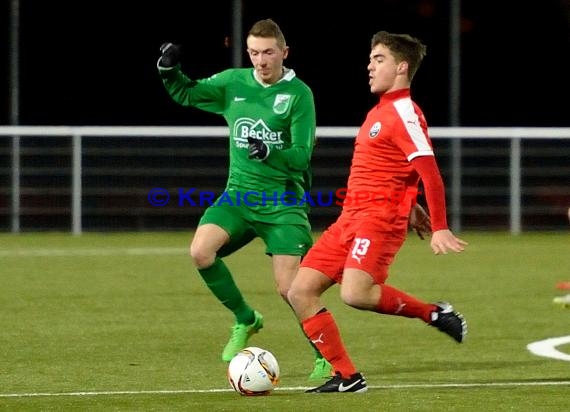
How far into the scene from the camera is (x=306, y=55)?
21125 millimetres

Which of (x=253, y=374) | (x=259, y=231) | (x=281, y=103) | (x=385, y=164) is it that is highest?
(x=281, y=103)

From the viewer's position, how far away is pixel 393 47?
311 inches

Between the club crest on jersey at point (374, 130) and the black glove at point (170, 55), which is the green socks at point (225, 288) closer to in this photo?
the black glove at point (170, 55)

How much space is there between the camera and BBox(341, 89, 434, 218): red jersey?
778 cm

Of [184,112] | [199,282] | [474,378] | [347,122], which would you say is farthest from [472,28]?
[474,378]

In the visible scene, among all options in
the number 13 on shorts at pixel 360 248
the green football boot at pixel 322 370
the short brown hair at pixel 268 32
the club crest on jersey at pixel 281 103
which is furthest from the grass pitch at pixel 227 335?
the short brown hair at pixel 268 32

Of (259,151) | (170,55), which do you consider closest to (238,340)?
(259,151)

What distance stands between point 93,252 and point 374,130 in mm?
10146

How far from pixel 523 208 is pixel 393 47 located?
45.4ft

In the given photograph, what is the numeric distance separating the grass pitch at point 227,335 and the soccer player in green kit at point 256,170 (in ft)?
1.76

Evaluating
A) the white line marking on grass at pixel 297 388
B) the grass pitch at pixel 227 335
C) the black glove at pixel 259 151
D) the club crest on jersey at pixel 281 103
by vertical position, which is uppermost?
the club crest on jersey at pixel 281 103

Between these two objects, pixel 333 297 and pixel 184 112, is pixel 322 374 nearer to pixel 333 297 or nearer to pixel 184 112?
pixel 333 297

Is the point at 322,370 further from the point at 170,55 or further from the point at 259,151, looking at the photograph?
the point at 170,55

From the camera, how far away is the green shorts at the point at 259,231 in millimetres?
9016
